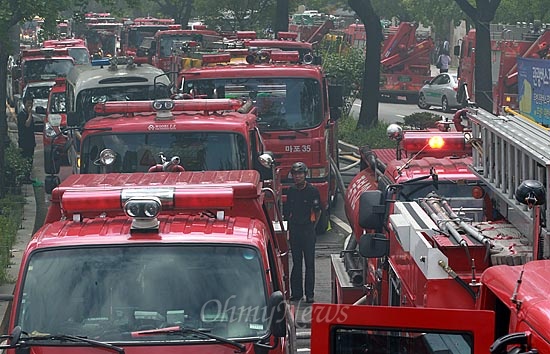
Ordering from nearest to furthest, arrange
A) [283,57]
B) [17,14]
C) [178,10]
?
[17,14], [283,57], [178,10]

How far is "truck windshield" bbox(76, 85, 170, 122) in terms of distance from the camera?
18.7 metres

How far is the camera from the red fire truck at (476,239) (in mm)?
4980

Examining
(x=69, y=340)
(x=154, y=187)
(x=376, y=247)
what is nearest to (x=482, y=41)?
(x=376, y=247)

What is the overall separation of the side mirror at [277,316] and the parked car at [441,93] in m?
32.2

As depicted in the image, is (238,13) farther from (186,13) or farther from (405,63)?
(186,13)

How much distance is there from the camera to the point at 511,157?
6.96 m

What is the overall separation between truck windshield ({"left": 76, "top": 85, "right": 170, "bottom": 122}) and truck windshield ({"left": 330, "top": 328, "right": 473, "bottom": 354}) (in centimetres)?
1323

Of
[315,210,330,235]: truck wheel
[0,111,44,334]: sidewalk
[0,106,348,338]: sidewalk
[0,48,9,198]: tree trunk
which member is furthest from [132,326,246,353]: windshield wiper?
[0,48,9,198]: tree trunk

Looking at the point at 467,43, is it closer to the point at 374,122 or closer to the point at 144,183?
the point at 374,122

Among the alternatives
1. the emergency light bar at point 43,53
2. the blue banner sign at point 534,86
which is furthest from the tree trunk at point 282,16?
the blue banner sign at point 534,86

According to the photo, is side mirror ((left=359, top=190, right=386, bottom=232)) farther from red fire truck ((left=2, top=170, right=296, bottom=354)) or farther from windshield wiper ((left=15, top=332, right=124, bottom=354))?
windshield wiper ((left=15, top=332, right=124, bottom=354))

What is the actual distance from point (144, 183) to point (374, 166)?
13.0 feet

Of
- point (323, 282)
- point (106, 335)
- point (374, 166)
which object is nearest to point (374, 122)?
point (323, 282)

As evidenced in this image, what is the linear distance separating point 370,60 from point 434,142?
52.5 feet
